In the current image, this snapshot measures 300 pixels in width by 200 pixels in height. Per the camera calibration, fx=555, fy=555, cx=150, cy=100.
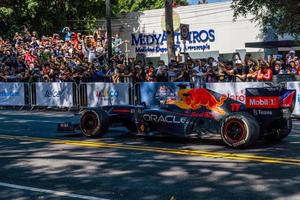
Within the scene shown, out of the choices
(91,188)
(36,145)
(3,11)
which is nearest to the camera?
(91,188)

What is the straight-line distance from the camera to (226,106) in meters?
11.1

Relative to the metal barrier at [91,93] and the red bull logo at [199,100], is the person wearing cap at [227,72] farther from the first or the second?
the red bull logo at [199,100]

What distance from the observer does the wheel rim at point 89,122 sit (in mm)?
12617

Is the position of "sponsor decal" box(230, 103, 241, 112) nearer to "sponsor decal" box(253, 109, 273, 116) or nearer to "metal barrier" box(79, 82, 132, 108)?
"sponsor decal" box(253, 109, 273, 116)

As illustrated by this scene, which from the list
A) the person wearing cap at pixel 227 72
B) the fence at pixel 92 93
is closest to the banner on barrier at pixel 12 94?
the fence at pixel 92 93

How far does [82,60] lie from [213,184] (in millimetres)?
18595

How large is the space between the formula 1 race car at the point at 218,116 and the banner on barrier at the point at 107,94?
795cm

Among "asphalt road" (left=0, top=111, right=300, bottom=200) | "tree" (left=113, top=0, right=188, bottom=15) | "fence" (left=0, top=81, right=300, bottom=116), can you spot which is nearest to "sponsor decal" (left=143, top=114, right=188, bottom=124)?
"asphalt road" (left=0, top=111, right=300, bottom=200)

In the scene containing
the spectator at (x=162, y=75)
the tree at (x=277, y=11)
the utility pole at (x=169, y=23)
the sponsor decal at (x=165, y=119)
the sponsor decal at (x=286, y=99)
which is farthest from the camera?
the utility pole at (x=169, y=23)

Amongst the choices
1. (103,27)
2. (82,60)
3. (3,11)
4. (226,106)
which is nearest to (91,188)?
(226,106)

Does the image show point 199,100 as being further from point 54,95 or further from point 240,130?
point 54,95

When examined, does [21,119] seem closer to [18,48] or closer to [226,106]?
[226,106]

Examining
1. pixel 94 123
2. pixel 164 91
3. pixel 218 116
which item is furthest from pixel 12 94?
pixel 218 116

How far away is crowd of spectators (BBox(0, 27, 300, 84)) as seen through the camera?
62.1ft
